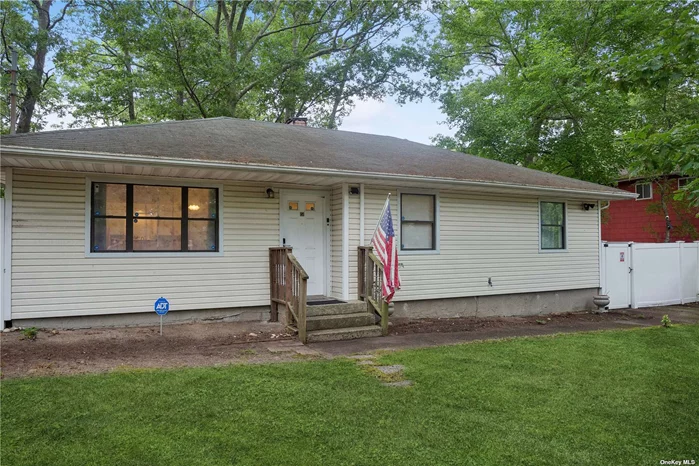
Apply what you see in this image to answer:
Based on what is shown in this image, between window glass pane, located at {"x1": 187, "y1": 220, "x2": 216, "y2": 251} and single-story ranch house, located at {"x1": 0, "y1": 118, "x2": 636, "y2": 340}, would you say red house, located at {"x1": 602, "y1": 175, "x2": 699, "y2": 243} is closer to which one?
single-story ranch house, located at {"x1": 0, "y1": 118, "x2": 636, "y2": 340}

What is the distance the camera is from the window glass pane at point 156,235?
24.2 ft

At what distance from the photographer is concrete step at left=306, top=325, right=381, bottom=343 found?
683 cm

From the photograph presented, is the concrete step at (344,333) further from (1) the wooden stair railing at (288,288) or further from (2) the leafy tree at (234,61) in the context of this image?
(2) the leafy tree at (234,61)

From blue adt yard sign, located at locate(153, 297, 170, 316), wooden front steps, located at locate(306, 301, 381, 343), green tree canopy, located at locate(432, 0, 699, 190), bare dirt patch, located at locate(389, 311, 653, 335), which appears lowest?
bare dirt patch, located at locate(389, 311, 653, 335)

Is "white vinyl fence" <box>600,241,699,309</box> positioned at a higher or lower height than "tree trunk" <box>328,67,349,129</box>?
lower

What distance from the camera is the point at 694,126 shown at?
4547 millimetres

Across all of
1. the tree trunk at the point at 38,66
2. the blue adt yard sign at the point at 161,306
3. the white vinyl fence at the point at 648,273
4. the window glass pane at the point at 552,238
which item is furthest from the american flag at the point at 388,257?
the tree trunk at the point at 38,66

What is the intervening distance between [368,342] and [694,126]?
474cm

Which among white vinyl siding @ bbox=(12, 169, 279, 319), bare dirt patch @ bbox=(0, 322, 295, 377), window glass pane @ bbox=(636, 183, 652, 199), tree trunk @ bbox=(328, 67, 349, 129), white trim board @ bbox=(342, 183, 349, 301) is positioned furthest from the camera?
tree trunk @ bbox=(328, 67, 349, 129)

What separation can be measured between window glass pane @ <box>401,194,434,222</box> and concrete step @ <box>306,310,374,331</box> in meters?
2.31

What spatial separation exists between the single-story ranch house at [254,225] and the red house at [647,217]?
973cm

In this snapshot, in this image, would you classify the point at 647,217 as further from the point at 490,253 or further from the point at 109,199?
the point at 109,199

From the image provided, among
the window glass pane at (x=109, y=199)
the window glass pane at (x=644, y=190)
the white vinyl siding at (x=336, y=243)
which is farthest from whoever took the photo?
the window glass pane at (x=644, y=190)

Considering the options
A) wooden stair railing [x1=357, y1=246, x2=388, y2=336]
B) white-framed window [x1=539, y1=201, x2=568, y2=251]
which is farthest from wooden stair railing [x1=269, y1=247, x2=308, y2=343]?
white-framed window [x1=539, y1=201, x2=568, y2=251]
